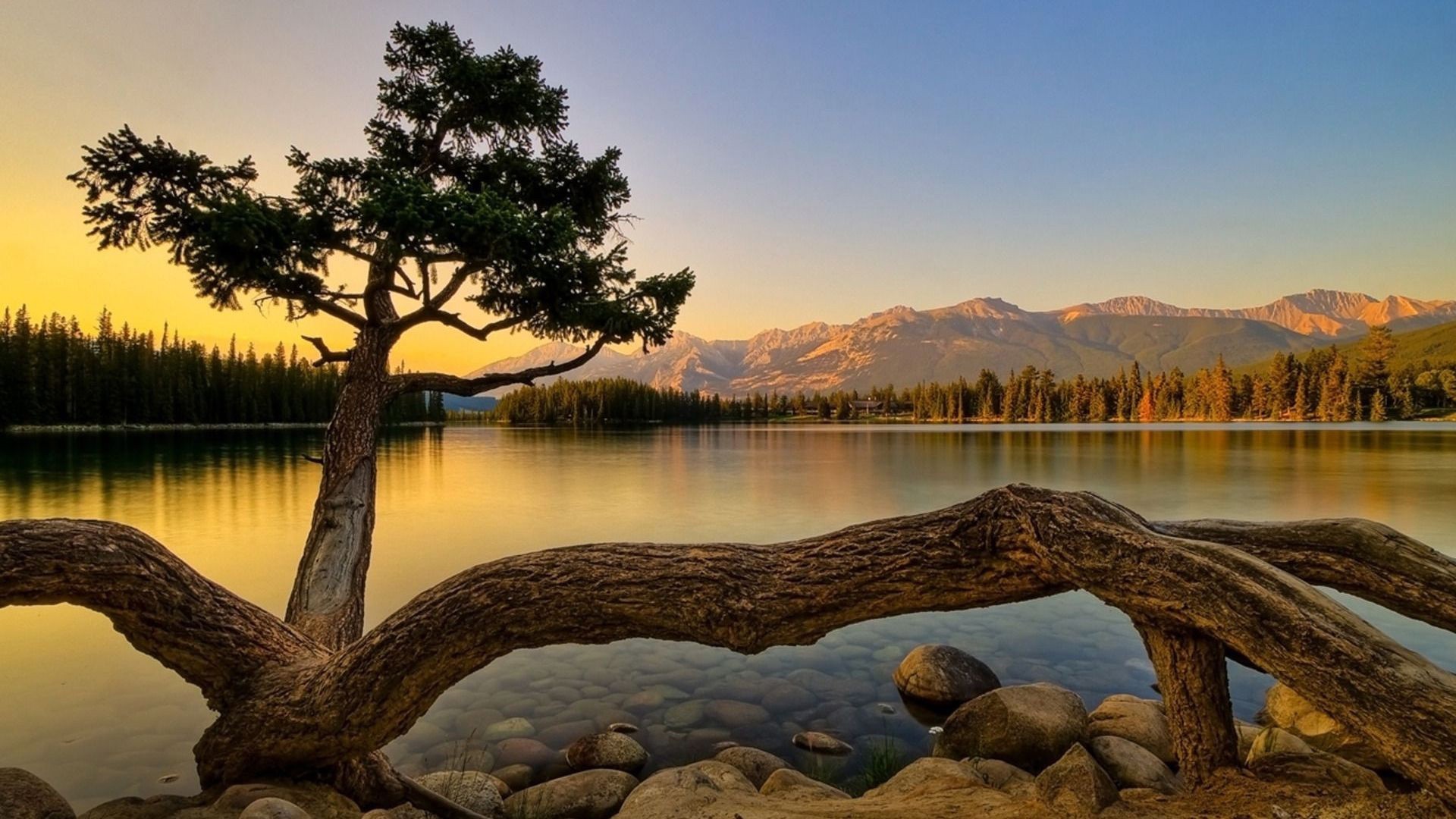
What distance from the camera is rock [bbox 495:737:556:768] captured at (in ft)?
21.4

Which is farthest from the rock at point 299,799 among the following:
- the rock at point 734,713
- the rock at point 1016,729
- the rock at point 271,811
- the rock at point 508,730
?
the rock at point 1016,729

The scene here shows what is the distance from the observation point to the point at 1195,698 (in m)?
3.82

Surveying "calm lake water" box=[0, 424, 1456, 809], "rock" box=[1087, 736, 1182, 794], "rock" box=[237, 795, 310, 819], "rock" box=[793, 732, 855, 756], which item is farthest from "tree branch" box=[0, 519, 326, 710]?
"rock" box=[1087, 736, 1182, 794]

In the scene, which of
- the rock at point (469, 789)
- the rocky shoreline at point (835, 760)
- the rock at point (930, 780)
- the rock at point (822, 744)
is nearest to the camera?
the rocky shoreline at point (835, 760)

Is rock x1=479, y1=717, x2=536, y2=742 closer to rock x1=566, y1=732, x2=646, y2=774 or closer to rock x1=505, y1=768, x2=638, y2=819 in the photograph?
rock x1=566, y1=732, x2=646, y2=774

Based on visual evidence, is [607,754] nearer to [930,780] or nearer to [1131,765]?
[930,780]

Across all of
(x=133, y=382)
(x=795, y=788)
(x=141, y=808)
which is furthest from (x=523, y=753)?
(x=133, y=382)

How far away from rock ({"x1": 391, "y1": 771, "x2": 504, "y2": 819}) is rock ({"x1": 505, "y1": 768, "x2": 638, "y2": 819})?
13 cm

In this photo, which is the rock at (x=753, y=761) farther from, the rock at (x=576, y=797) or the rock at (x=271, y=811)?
the rock at (x=271, y=811)

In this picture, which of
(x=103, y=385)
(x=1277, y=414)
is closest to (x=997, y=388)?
(x=1277, y=414)

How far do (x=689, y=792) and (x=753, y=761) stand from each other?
5.25ft

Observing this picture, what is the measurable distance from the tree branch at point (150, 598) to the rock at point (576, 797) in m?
1.96

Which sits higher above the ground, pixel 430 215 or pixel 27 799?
pixel 430 215

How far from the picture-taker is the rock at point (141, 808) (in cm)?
383
